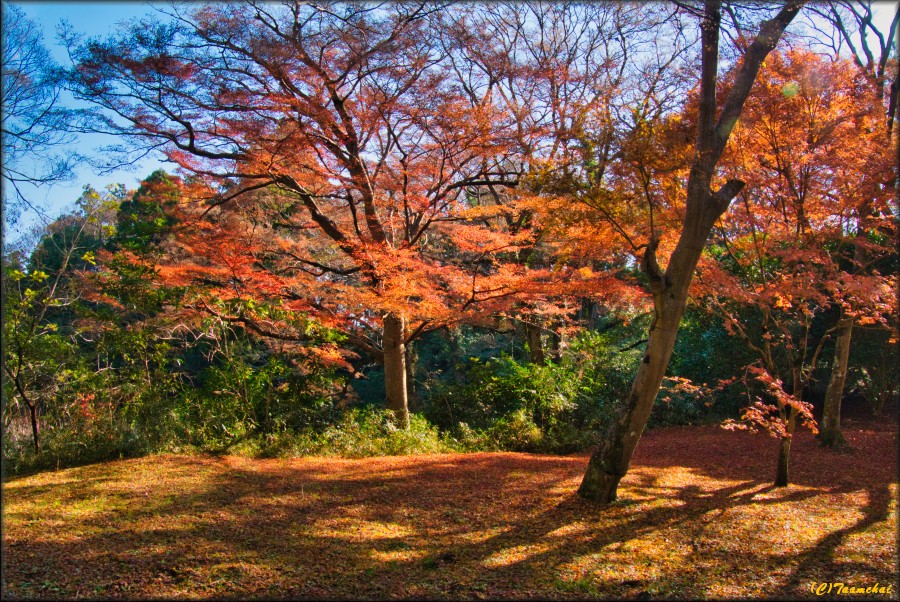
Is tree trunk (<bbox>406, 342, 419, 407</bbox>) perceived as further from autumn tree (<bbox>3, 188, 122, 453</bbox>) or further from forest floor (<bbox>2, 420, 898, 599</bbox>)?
autumn tree (<bbox>3, 188, 122, 453</bbox>)

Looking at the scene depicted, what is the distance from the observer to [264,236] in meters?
8.56

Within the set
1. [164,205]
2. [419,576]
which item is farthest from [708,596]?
[164,205]

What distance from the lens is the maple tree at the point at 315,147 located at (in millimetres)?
6035

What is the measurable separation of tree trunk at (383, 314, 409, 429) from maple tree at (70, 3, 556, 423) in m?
0.02

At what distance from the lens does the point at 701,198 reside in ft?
14.9

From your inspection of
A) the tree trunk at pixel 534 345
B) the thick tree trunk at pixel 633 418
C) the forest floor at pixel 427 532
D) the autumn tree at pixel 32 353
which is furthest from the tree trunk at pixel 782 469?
the autumn tree at pixel 32 353

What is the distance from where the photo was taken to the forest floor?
3180mm

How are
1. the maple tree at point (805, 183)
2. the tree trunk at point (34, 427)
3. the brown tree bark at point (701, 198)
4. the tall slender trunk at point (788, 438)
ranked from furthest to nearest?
the tree trunk at point (34, 427)
the tall slender trunk at point (788, 438)
the maple tree at point (805, 183)
the brown tree bark at point (701, 198)

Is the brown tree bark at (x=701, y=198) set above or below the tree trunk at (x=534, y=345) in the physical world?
above

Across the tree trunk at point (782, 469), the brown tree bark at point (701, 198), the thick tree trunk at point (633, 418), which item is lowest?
the tree trunk at point (782, 469)

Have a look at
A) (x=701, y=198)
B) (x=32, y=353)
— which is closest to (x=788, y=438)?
(x=701, y=198)

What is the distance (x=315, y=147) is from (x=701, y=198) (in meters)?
4.73

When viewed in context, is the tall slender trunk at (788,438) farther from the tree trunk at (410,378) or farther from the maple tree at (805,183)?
the tree trunk at (410,378)

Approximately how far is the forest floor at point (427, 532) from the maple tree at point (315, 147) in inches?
91.5
